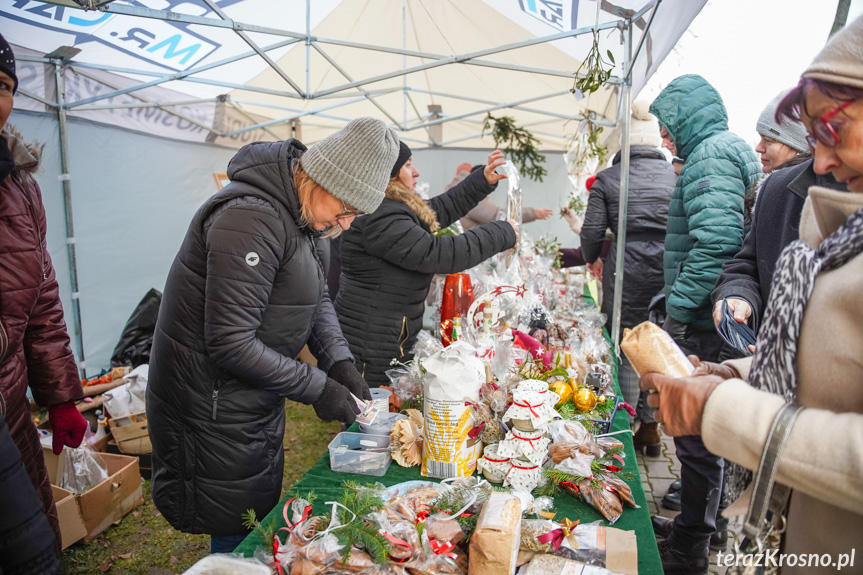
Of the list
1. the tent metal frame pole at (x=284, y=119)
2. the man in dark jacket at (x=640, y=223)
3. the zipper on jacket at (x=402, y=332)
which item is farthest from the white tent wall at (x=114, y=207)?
the man in dark jacket at (x=640, y=223)

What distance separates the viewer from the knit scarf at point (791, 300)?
2.87 ft

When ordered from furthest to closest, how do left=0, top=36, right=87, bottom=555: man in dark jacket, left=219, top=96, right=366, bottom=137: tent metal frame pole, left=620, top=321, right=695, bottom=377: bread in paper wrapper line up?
1. left=219, top=96, right=366, bottom=137: tent metal frame pole
2. left=0, top=36, right=87, bottom=555: man in dark jacket
3. left=620, top=321, right=695, bottom=377: bread in paper wrapper

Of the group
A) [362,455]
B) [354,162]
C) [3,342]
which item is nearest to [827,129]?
[354,162]

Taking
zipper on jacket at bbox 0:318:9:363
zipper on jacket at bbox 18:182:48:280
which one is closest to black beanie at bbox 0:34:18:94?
zipper on jacket at bbox 18:182:48:280

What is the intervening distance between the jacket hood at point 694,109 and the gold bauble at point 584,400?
1.58m

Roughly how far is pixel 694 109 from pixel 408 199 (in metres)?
1.57

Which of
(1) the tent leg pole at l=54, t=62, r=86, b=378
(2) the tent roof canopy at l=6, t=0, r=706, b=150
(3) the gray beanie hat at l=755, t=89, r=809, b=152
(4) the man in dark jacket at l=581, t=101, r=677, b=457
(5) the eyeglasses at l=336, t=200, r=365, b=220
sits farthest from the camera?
(1) the tent leg pole at l=54, t=62, r=86, b=378

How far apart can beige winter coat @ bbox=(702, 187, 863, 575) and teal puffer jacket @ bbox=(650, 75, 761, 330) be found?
5.93 ft

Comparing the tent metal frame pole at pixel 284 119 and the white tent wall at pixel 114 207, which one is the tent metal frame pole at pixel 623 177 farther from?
the white tent wall at pixel 114 207

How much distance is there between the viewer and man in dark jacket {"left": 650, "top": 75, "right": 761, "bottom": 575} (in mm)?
2465

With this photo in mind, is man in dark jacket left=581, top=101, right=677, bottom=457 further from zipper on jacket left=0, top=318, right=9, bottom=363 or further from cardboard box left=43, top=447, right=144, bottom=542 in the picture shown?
zipper on jacket left=0, top=318, right=9, bottom=363

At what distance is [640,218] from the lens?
406cm

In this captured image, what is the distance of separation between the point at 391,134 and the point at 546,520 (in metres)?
1.36

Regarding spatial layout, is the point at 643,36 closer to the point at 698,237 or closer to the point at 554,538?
the point at 698,237
